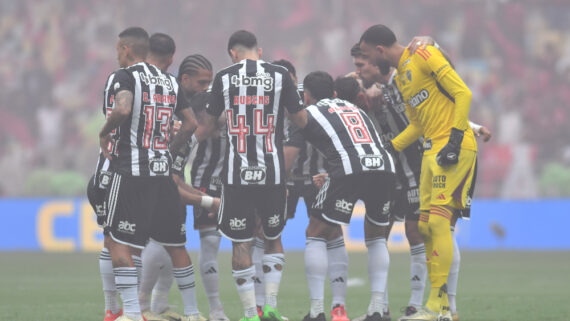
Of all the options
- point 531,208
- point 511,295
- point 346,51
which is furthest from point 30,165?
point 511,295

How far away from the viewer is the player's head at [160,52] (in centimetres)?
689

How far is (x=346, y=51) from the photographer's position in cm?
3900

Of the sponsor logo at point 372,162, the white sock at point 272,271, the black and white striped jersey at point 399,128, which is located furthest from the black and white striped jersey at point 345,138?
the white sock at point 272,271

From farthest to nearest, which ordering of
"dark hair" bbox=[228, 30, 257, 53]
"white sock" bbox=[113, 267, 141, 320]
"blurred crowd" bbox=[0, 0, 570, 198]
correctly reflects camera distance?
"blurred crowd" bbox=[0, 0, 570, 198] < "dark hair" bbox=[228, 30, 257, 53] < "white sock" bbox=[113, 267, 141, 320]

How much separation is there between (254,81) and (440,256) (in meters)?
2.04

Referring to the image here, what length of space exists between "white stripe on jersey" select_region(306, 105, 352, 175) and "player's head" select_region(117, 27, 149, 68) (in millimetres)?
1573

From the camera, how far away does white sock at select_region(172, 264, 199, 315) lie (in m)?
6.91

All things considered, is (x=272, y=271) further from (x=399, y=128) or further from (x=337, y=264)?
(x=399, y=128)

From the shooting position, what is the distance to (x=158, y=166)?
6.38 meters

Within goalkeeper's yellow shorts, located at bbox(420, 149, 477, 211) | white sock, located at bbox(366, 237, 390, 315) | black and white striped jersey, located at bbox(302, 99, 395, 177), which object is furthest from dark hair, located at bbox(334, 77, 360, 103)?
white sock, located at bbox(366, 237, 390, 315)

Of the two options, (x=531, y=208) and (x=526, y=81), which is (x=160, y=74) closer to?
(x=531, y=208)

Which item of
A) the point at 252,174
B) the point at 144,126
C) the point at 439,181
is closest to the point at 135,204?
the point at 144,126

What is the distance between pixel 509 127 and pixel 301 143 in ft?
101

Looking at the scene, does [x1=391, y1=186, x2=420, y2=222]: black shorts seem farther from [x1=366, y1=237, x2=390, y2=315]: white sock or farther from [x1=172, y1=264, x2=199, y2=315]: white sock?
[x1=172, y1=264, x2=199, y2=315]: white sock
